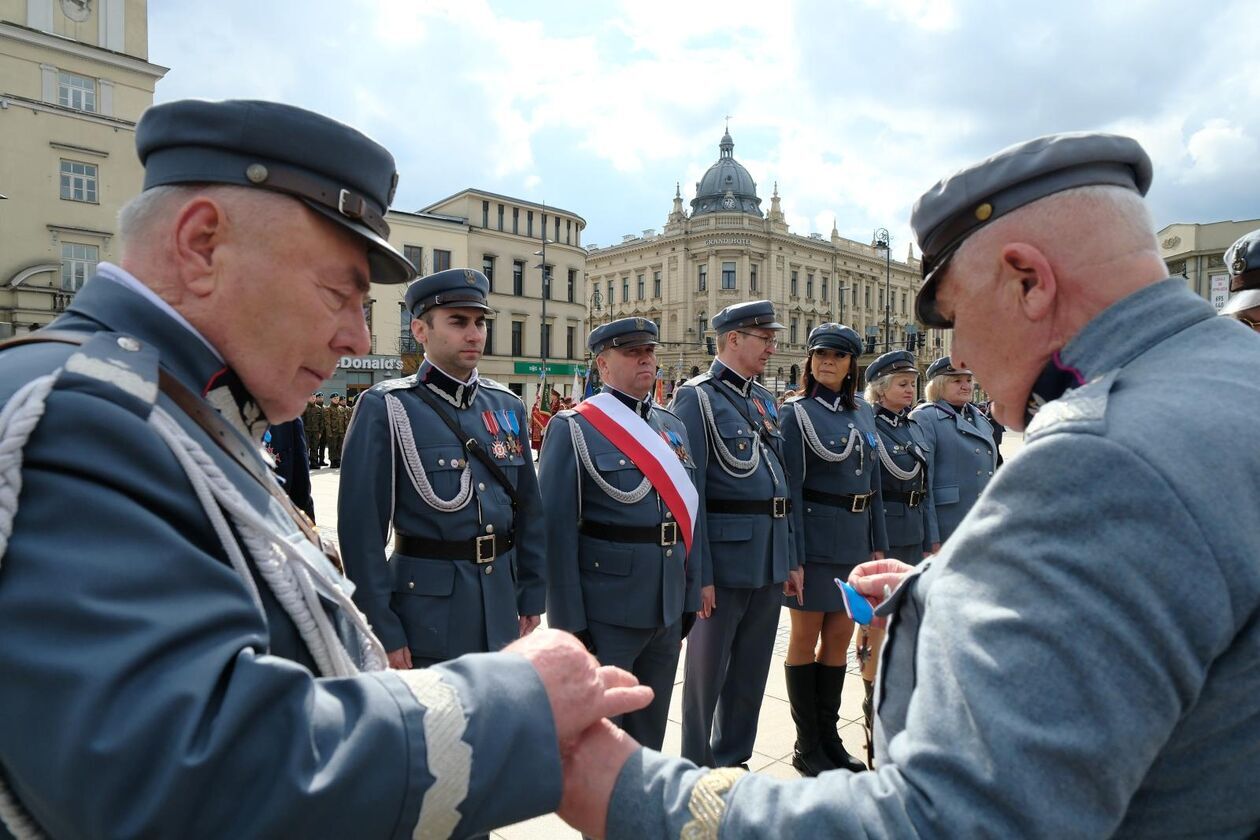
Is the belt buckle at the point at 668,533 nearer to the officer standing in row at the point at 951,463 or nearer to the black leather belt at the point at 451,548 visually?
the black leather belt at the point at 451,548

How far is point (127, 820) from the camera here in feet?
2.68

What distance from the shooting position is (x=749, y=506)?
173 inches

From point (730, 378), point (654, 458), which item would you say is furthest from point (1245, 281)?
point (654, 458)

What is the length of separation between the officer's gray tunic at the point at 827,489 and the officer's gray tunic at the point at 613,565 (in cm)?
122

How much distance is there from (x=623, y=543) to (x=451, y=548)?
34.6 inches

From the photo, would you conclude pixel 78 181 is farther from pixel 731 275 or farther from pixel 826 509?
pixel 731 275

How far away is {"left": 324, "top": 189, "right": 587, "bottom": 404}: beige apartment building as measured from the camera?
3809 centimetres

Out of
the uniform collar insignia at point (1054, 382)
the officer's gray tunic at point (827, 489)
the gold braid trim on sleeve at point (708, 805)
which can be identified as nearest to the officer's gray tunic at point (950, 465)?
the officer's gray tunic at point (827, 489)

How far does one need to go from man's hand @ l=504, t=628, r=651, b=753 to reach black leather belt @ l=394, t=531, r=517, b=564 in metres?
2.17

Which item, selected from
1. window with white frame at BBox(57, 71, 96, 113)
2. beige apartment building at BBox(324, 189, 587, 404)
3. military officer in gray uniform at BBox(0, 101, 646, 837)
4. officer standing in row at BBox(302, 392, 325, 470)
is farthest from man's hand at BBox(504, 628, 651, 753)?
beige apartment building at BBox(324, 189, 587, 404)

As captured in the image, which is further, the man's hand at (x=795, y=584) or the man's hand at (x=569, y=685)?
the man's hand at (x=795, y=584)

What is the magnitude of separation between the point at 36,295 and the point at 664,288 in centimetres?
4464

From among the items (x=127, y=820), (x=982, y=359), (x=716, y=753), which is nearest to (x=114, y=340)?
(x=127, y=820)

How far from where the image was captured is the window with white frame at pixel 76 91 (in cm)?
2597
